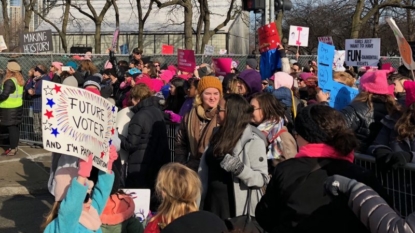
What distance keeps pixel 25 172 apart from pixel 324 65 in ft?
20.7

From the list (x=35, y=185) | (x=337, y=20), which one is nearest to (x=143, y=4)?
(x=337, y=20)

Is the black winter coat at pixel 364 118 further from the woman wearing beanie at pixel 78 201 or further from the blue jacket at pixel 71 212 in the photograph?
the blue jacket at pixel 71 212

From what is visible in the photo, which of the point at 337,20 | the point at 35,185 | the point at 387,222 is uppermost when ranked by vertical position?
the point at 337,20

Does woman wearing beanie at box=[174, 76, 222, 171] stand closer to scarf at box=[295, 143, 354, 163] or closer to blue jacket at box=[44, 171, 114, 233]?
blue jacket at box=[44, 171, 114, 233]

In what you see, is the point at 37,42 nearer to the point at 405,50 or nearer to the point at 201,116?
the point at 201,116

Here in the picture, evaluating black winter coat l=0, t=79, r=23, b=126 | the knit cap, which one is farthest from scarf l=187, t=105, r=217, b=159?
black winter coat l=0, t=79, r=23, b=126

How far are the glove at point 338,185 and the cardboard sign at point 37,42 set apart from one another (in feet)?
54.2

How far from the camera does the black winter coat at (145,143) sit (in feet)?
24.4

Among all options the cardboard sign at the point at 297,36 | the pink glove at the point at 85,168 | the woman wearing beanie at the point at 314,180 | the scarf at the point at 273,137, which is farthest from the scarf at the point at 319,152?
the cardboard sign at the point at 297,36

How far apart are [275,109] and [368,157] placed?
1211mm

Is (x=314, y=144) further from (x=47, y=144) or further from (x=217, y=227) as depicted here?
(x=47, y=144)

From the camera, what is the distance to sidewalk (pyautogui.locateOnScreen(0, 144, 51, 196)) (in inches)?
400

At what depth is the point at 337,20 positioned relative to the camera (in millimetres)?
45781

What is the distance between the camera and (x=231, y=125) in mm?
5004
